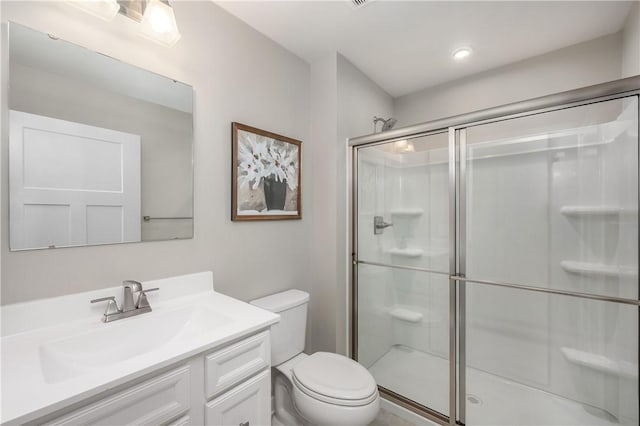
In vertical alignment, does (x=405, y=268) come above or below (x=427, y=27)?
below

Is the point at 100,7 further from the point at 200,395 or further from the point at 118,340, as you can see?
the point at 200,395

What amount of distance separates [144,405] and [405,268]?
5.24ft

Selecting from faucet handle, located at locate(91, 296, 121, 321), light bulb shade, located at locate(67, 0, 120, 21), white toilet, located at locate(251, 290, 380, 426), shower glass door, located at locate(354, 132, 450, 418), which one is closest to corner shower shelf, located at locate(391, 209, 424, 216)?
shower glass door, located at locate(354, 132, 450, 418)

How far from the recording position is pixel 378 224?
203cm

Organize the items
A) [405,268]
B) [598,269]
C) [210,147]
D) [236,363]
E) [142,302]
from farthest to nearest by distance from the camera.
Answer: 1. [405,268]
2. [210,147]
3. [598,269]
4. [142,302]
5. [236,363]

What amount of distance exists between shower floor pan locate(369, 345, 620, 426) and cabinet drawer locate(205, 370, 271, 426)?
1.13m

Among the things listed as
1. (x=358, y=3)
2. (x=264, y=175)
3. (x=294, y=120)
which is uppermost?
(x=358, y=3)

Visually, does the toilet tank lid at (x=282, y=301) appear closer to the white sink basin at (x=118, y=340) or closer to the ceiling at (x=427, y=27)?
the white sink basin at (x=118, y=340)

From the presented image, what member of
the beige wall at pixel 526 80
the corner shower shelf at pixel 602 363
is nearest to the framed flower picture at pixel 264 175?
the beige wall at pixel 526 80

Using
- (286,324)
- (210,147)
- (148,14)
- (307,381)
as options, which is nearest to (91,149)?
(210,147)

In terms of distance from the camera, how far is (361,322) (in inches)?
80.0

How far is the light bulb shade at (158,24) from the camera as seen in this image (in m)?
1.11

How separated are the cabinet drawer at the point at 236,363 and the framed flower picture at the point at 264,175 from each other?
2.35ft

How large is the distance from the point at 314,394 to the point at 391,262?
1.03 m
